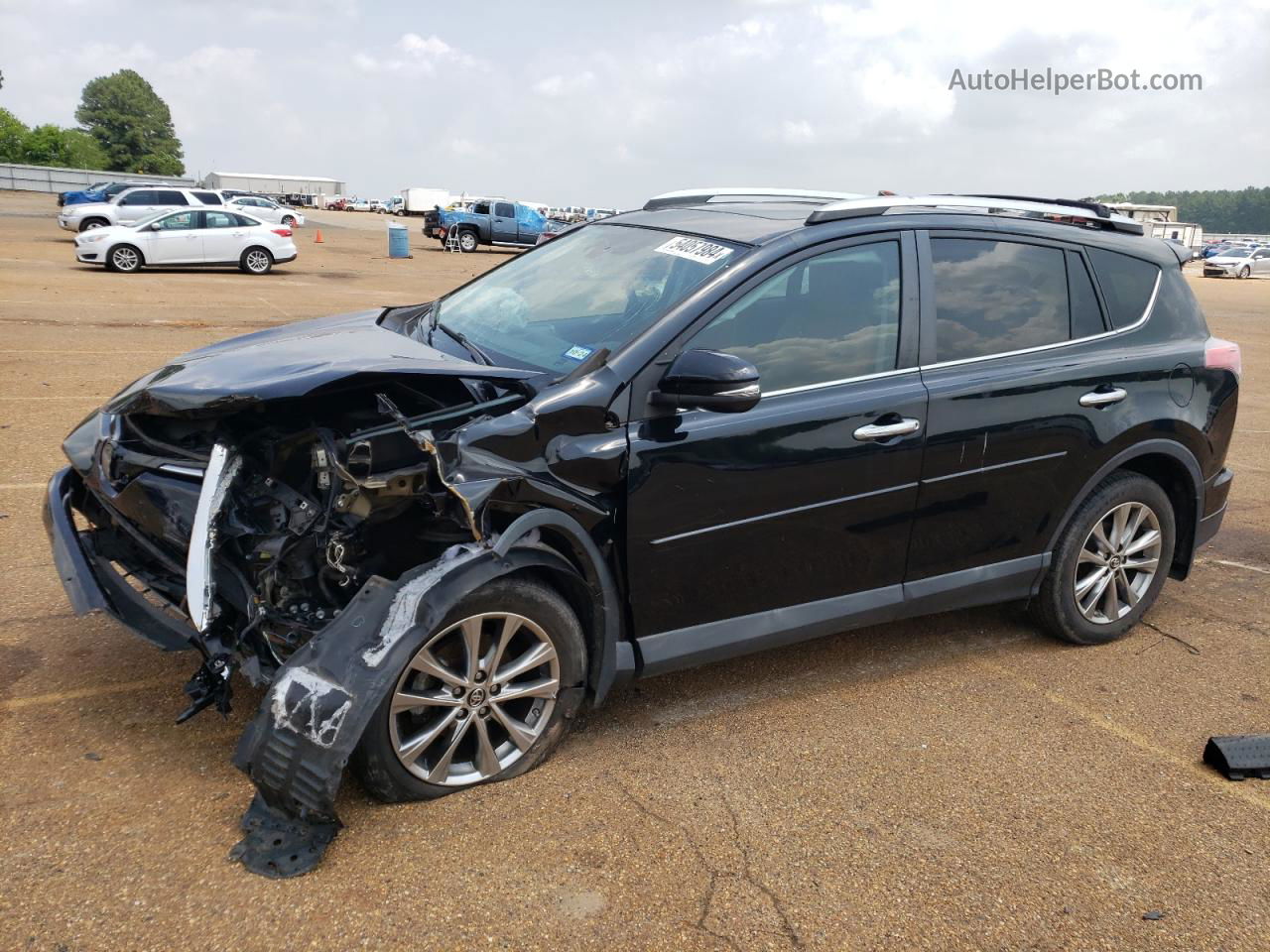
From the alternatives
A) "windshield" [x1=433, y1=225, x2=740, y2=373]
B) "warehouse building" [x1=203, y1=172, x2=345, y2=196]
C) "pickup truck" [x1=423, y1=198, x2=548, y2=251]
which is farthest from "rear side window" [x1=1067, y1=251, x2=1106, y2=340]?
"warehouse building" [x1=203, y1=172, x2=345, y2=196]

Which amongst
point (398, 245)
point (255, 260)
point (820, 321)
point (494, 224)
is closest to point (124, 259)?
point (255, 260)

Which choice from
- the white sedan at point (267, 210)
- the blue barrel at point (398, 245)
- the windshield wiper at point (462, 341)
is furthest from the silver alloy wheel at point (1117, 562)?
the white sedan at point (267, 210)

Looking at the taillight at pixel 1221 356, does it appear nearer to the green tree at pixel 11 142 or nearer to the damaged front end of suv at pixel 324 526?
the damaged front end of suv at pixel 324 526

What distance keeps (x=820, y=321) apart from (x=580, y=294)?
3.06ft

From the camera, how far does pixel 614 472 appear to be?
325 centimetres

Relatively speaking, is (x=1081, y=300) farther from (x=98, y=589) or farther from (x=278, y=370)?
(x=98, y=589)

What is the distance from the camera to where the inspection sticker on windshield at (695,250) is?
370 cm

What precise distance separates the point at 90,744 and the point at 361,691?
3.82ft

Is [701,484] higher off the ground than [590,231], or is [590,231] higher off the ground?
[590,231]

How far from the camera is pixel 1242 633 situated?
15.8ft

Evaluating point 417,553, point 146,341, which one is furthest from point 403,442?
point 146,341

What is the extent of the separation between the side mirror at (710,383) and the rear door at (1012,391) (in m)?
0.93

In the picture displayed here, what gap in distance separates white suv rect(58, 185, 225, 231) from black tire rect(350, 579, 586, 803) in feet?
95.3

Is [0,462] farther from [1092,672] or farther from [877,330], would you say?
[1092,672]
